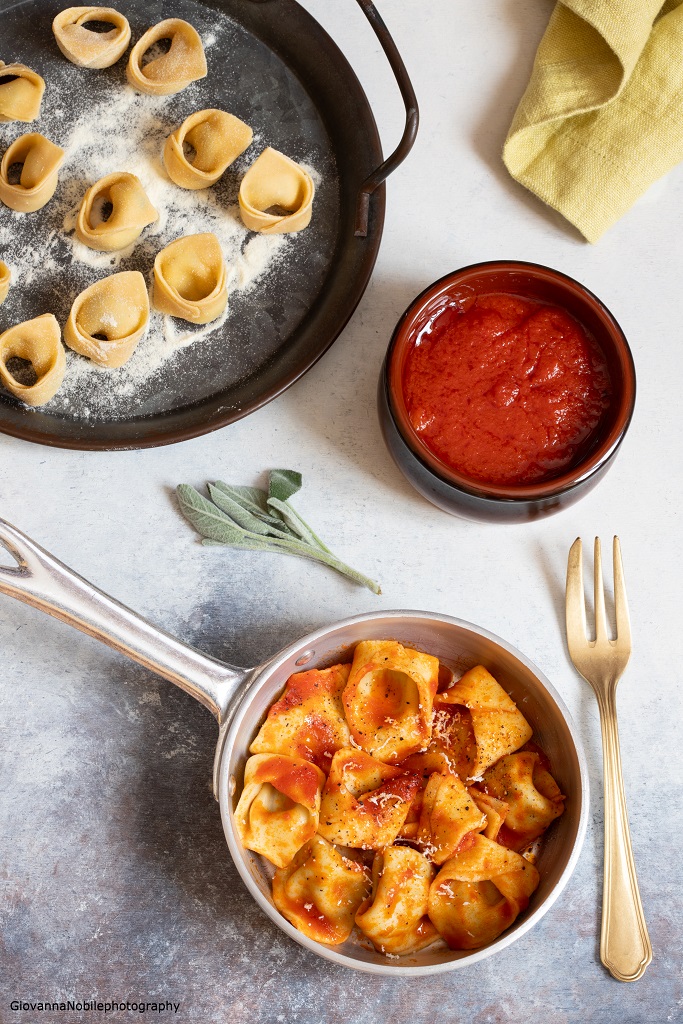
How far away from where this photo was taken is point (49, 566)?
148cm

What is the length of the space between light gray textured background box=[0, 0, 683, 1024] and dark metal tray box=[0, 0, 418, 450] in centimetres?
9

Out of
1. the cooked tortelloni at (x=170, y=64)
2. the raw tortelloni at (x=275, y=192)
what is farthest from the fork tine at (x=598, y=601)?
the cooked tortelloni at (x=170, y=64)

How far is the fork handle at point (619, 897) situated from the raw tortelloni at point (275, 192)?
1195mm

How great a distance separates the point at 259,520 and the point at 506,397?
524mm

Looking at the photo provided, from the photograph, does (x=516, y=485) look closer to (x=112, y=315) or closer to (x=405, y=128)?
(x=405, y=128)

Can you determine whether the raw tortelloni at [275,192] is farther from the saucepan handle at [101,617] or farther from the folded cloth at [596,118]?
the saucepan handle at [101,617]

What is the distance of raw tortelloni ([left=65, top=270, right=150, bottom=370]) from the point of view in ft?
5.47

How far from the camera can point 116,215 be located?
1707 mm

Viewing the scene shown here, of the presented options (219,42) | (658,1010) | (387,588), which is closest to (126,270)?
(219,42)

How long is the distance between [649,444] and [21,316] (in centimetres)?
126

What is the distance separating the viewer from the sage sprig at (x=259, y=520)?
5.60 feet

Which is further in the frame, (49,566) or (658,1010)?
(658,1010)

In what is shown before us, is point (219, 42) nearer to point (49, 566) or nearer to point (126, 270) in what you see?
point (126, 270)

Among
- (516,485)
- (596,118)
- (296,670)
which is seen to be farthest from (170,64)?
(296,670)
